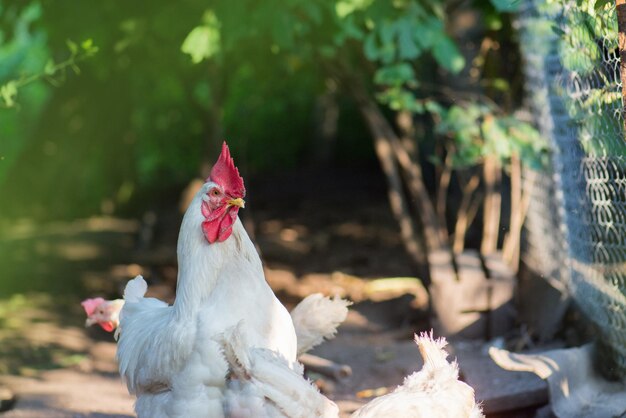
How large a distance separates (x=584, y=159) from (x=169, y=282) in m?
4.76

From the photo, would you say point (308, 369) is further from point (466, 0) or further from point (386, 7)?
point (466, 0)

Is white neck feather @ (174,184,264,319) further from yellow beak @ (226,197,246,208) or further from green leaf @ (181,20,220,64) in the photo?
green leaf @ (181,20,220,64)

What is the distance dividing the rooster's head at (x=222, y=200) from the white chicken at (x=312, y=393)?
1.89ft

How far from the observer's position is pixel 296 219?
41.6 feet

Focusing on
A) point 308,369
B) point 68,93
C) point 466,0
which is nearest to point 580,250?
point 308,369

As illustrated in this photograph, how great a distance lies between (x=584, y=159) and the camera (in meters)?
4.92

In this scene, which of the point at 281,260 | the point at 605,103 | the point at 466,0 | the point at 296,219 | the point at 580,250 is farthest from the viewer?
the point at 296,219

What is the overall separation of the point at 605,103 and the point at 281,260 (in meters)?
5.88

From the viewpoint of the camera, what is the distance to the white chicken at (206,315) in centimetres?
362

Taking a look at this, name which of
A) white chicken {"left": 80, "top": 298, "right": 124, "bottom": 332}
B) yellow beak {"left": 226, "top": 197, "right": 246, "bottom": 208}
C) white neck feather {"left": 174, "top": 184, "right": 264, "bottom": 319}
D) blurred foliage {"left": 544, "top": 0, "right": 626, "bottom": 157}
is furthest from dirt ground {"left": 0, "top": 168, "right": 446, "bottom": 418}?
blurred foliage {"left": 544, "top": 0, "right": 626, "bottom": 157}

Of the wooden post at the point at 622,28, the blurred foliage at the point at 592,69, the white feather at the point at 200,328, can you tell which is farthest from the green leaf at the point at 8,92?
the wooden post at the point at 622,28

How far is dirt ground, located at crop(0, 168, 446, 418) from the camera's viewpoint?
569 cm

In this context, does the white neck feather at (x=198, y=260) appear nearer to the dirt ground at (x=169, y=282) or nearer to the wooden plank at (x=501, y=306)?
the dirt ground at (x=169, y=282)

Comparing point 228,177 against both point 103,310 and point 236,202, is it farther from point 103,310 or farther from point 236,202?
point 103,310
